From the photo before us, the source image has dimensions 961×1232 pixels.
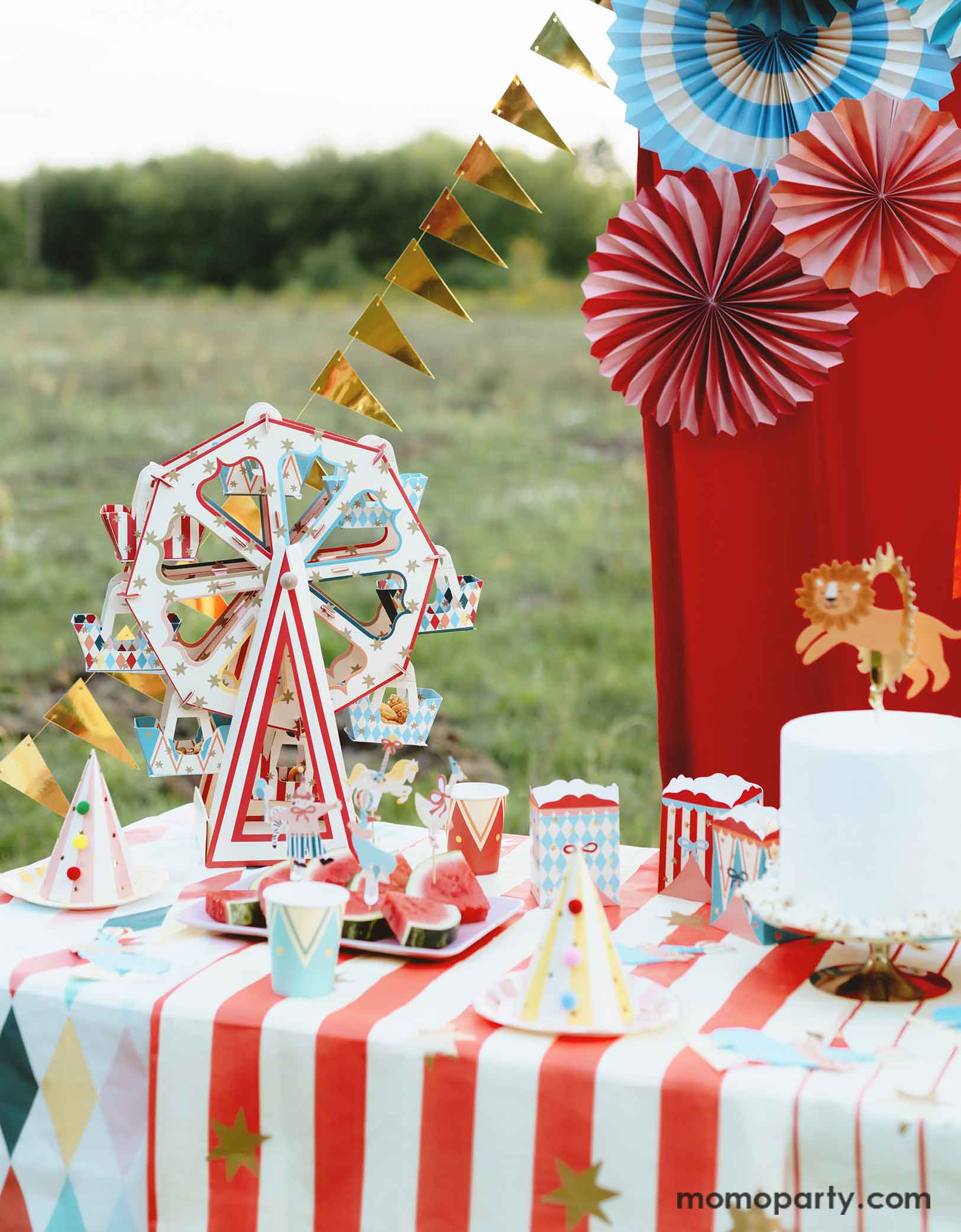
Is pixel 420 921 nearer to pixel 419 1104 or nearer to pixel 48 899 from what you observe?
pixel 419 1104

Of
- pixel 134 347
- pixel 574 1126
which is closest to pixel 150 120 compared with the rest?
pixel 134 347

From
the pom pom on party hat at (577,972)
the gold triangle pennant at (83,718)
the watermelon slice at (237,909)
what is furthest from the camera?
Result: the gold triangle pennant at (83,718)

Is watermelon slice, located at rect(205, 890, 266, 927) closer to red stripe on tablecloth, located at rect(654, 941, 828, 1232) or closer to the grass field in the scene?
red stripe on tablecloth, located at rect(654, 941, 828, 1232)

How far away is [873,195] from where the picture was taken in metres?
1.46

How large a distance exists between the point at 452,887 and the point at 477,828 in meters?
0.18

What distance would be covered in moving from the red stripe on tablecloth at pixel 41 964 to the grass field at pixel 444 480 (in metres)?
2.32

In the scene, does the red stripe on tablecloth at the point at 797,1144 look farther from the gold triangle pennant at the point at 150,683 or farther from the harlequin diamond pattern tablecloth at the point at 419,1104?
the gold triangle pennant at the point at 150,683

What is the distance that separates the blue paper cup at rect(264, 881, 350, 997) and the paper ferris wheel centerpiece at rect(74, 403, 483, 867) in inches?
11.2

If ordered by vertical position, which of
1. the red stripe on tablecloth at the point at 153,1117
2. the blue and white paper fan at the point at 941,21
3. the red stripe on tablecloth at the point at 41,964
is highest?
the blue and white paper fan at the point at 941,21

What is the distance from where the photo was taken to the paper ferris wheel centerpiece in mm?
1390

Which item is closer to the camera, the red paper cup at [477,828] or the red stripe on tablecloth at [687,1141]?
Answer: the red stripe on tablecloth at [687,1141]

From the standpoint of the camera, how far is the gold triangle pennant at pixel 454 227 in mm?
1548

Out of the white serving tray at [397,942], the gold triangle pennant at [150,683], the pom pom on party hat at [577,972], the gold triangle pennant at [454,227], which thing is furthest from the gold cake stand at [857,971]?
the gold triangle pennant at [454,227]

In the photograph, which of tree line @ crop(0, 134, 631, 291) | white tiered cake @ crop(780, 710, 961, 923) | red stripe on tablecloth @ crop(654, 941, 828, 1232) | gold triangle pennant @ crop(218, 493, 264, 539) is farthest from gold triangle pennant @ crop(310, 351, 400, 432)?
tree line @ crop(0, 134, 631, 291)
